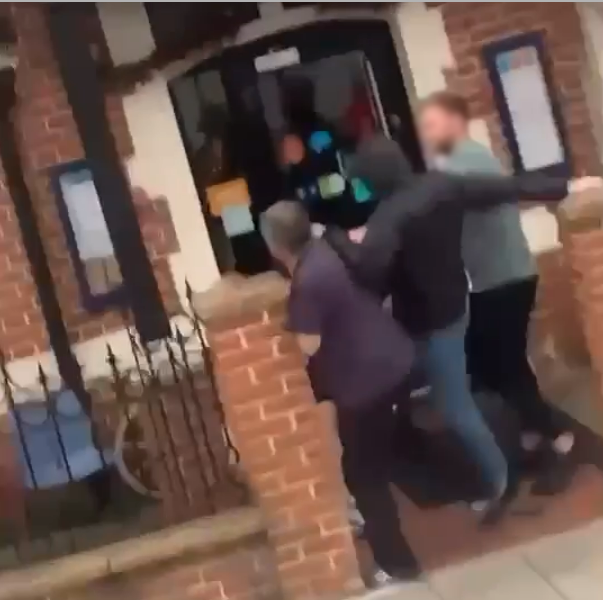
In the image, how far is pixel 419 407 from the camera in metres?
2.50

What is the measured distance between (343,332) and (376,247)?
0.22 metres

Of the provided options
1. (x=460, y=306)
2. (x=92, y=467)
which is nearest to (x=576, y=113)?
(x=460, y=306)

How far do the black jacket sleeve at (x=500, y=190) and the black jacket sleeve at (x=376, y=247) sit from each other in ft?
0.47

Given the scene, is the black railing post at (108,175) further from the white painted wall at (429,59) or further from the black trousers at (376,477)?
the white painted wall at (429,59)

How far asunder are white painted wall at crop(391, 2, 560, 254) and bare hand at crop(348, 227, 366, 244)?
0.38 m

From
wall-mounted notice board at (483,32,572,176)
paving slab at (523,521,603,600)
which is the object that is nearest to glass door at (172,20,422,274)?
wall-mounted notice board at (483,32,572,176)

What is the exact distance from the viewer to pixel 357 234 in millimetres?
2357

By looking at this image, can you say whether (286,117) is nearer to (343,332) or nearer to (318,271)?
(318,271)

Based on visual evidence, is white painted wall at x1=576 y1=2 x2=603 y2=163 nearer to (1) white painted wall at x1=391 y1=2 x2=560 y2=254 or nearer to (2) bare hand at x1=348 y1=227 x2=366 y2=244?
(1) white painted wall at x1=391 y1=2 x2=560 y2=254

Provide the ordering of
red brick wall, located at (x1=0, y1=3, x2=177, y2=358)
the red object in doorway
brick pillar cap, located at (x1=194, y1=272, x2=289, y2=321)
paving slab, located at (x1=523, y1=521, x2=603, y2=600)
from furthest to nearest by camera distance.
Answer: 1. red brick wall, located at (x1=0, y1=3, x2=177, y2=358)
2. the red object in doorway
3. brick pillar cap, located at (x1=194, y1=272, x2=289, y2=321)
4. paving slab, located at (x1=523, y1=521, x2=603, y2=600)

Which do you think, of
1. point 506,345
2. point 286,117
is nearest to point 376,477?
point 506,345

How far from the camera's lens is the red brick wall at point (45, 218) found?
2.53 metres

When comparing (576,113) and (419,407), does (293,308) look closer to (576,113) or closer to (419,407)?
(419,407)

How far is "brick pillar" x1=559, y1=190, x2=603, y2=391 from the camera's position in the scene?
247 cm
